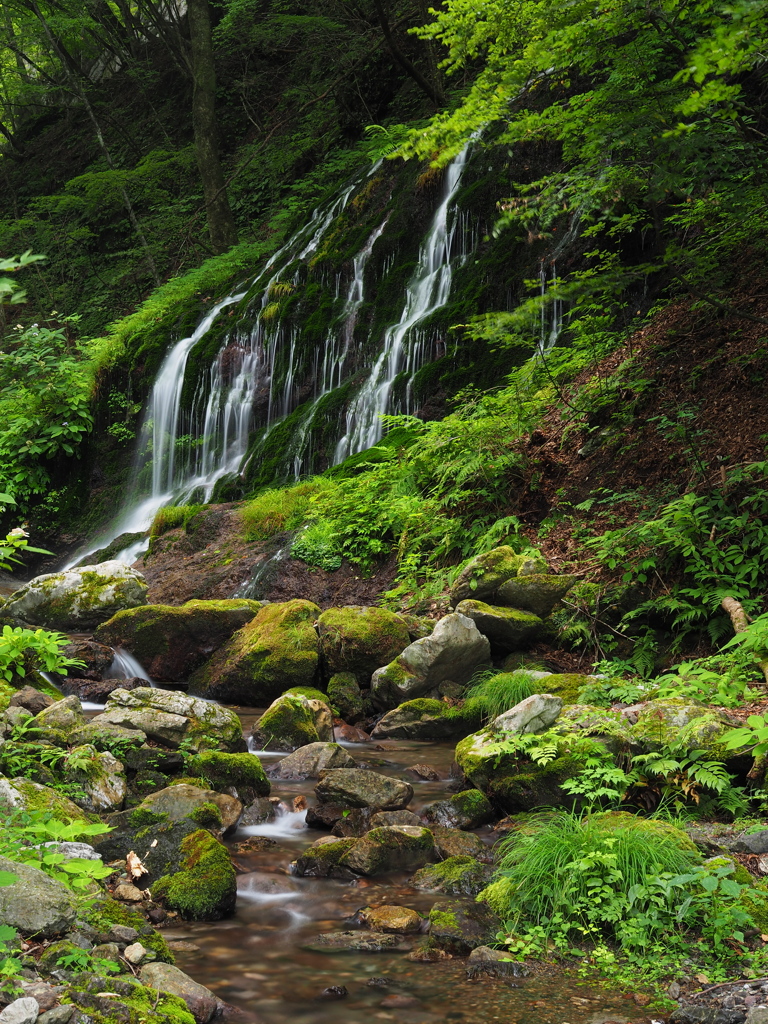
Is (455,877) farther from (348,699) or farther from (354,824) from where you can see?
(348,699)

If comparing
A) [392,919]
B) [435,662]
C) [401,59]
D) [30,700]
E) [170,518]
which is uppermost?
[401,59]

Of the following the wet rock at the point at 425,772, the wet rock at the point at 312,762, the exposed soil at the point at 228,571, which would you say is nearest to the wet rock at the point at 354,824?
the wet rock at the point at 425,772

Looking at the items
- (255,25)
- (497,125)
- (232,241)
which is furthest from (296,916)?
(255,25)

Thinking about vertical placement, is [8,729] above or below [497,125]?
below

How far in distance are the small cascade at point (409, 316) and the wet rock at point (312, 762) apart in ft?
21.7

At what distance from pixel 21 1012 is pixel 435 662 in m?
4.74

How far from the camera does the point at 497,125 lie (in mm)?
13250

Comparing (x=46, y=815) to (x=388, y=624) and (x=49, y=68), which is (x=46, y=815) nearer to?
(x=388, y=624)

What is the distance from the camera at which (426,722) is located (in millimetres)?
6438

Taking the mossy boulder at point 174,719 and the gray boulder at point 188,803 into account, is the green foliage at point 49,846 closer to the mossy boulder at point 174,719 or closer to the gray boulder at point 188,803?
the gray boulder at point 188,803

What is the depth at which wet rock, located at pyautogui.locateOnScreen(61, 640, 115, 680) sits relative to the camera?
25.8ft

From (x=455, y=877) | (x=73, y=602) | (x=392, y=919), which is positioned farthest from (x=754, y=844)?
(x=73, y=602)

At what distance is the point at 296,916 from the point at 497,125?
1270 cm

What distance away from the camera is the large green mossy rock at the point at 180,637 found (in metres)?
8.32
